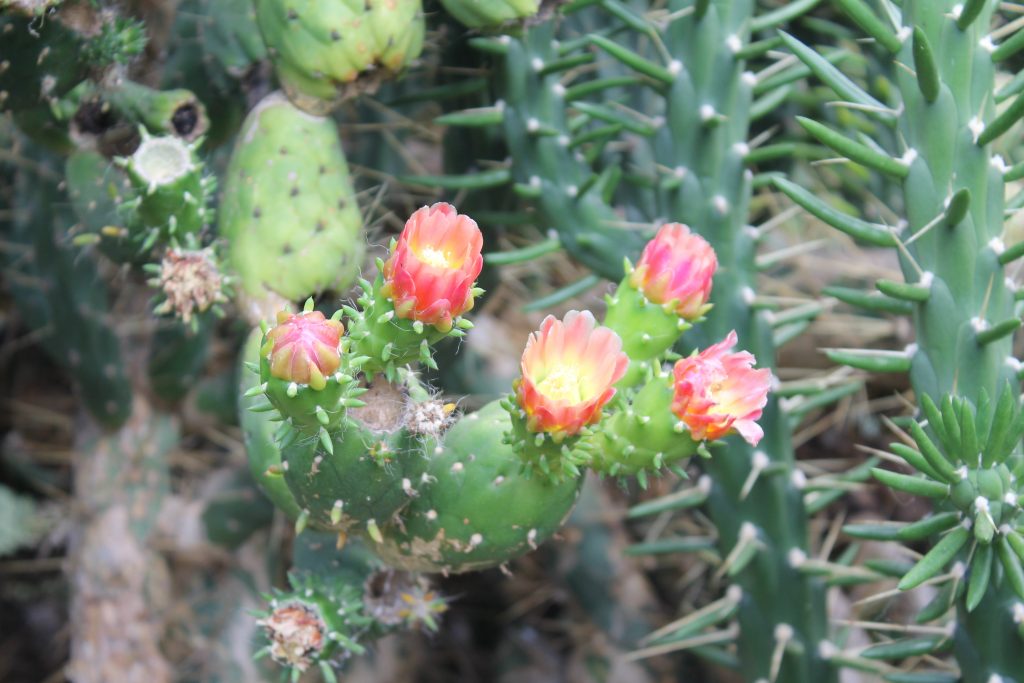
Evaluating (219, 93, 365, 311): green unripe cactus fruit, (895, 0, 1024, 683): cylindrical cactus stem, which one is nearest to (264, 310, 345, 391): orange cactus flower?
(219, 93, 365, 311): green unripe cactus fruit

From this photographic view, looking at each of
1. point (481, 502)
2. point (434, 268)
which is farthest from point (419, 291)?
point (481, 502)

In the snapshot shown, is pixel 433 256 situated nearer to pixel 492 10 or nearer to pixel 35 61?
pixel 492 10

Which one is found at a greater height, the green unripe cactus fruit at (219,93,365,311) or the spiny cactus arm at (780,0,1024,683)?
the spiny cactus arm at (780,0,1024,683)

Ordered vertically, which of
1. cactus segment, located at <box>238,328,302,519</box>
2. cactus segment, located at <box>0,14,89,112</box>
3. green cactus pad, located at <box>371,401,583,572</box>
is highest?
cactus segment, located at <box>0,14,89,112</box>

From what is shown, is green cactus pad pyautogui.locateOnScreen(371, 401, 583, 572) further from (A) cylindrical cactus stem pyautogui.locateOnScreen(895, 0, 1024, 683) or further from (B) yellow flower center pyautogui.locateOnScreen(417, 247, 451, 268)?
(A) cylindrical cactus stem pyautogui.locateOnScreen(895, 0, 1024, 683)

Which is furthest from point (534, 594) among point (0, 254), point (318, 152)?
point (0, 254)

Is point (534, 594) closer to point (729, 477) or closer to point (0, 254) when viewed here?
point (729, 477)
